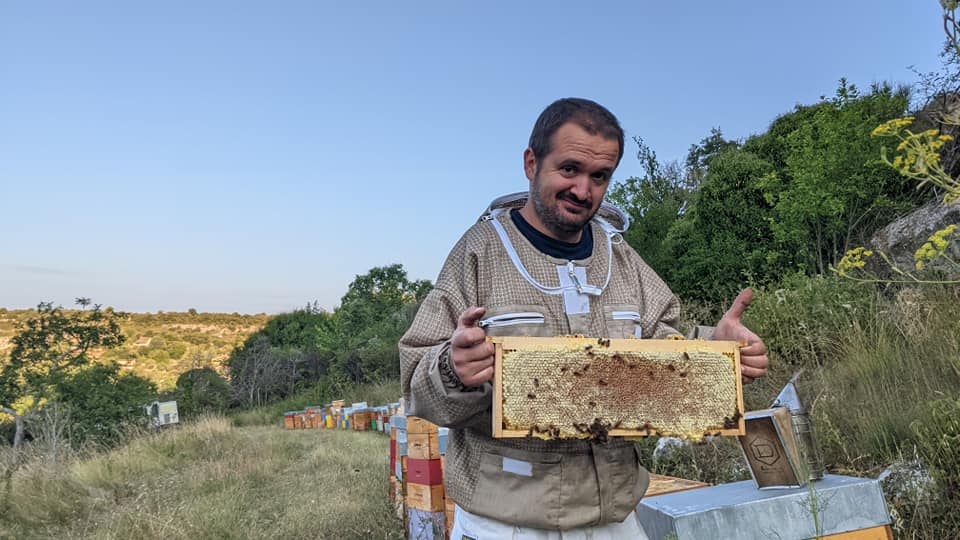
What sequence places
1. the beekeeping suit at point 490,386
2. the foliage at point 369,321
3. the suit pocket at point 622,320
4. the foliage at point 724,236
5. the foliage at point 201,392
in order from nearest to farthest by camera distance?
1. the beekeeping suit at point 490,386
2. the suit pocket at point 622,320
3. the foliage at point 724,236
4. the foliage at point 201,392
5. the foliage at point 369,321

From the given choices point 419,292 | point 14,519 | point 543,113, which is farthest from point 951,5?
point 419,292

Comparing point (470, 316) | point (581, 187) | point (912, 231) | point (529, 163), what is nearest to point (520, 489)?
point (470, 316)

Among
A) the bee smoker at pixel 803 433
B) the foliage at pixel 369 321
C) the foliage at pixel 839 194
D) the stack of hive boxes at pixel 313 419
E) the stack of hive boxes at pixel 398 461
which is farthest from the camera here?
the foliage at pixel 369 321

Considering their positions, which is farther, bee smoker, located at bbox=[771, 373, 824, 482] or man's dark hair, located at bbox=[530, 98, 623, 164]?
bee smoker, located at bbox=[771, 373, 824, 482]

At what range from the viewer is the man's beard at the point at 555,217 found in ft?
6.28

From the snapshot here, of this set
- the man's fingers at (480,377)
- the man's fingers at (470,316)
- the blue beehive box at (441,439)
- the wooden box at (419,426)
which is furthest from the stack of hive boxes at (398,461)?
the man's fingers at (470,316)

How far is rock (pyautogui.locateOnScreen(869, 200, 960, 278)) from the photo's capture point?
26.0 feet

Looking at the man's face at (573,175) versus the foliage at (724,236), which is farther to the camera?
the foliage at (724,236)

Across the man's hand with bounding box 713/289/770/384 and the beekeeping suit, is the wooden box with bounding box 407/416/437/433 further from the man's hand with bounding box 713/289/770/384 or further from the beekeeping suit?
the man's hand with bounding box 713/289/770/384

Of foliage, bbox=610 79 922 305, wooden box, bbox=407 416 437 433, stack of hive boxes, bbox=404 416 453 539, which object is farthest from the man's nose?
foliage, bbox=610 79 922 305

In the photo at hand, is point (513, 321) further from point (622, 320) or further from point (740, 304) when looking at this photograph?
point (740, 304)

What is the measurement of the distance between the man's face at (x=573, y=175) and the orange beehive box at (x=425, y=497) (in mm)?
3381

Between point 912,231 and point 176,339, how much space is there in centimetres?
5824

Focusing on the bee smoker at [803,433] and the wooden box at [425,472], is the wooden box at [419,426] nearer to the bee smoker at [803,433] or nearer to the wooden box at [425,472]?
the wooden box at [425,472]
